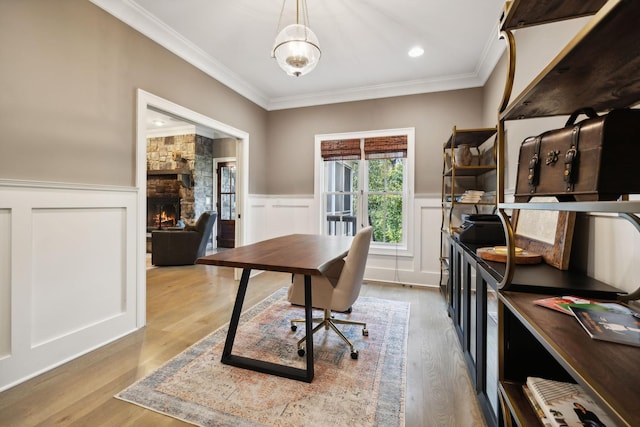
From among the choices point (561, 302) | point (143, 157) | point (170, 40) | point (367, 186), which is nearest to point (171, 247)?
point (143, 157)

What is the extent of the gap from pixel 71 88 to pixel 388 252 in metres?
3.70

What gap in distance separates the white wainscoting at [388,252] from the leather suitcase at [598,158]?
2.94 metres

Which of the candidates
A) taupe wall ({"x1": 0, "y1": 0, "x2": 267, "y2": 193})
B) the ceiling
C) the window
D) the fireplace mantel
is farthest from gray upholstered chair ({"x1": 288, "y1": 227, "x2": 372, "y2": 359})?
the fireplace mantel

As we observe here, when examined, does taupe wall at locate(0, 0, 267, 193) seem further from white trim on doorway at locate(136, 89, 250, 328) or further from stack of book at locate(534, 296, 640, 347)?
stack of book at locate(534, 296, 640, 347)

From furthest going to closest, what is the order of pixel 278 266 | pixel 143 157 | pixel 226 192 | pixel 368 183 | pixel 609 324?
pixel 226 192 → pixel 368 183 → pixel 143 157 → pixel 278 266 → pixel 609 324

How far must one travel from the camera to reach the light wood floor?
1.50 meters

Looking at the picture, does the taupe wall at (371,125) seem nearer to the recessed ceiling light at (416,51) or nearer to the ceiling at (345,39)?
the ceiling at (345,39)

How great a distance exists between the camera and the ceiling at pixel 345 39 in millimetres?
2398

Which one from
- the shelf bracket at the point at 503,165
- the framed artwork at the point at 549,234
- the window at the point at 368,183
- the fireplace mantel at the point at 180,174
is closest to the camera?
the shelf bracket at the point at 503,165

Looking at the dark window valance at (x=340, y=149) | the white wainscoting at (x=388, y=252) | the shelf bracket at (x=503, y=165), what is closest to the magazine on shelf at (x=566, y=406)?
the shelf bracket at (x=503, y=165)

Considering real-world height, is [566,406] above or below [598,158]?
below

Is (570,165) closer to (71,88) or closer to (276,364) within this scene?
(276,364)

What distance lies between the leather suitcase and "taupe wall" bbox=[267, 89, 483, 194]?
297 centimetres

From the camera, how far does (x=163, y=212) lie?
7.01 meters
